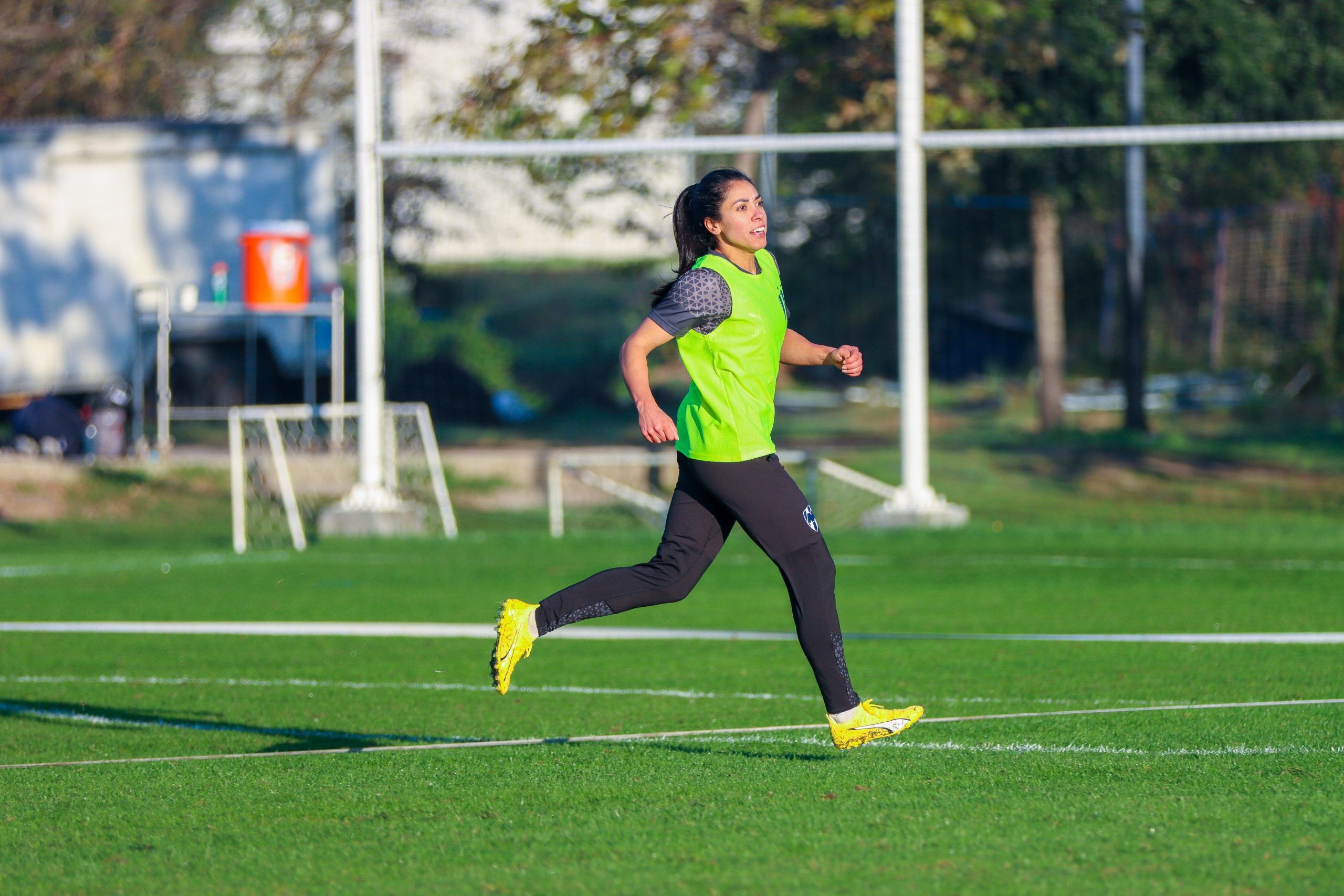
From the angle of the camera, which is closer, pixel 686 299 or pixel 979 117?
pixel 686 299

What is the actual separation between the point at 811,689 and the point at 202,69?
85.6 feet

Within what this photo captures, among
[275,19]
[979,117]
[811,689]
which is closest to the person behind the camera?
[811,689]

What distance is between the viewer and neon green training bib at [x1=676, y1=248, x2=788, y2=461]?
196 inches

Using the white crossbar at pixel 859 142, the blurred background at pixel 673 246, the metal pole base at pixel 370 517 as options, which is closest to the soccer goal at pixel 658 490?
the blurred background at pixel 673 246

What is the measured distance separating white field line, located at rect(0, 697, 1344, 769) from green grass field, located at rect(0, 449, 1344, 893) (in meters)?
0.07

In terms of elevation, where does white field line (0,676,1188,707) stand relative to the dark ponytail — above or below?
below

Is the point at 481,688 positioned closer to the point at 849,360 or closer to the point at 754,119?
the point at 849,360

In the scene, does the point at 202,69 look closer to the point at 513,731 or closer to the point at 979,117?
the point at 979,117

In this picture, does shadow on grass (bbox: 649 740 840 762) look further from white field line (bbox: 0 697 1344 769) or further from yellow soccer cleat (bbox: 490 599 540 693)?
yellow soccer cleat (bbox: 490 599 540 693)

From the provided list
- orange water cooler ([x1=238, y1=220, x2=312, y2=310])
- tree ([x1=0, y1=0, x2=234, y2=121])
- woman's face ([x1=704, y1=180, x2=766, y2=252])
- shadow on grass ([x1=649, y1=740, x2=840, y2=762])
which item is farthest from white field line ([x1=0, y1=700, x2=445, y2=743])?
tree ([x1=0, y1=0, x2=234, y2=121])

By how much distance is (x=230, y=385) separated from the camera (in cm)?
2145

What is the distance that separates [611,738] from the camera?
5.75m

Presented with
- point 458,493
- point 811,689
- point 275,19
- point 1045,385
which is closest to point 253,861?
point 811,689

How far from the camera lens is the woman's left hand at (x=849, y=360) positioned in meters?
5.25
